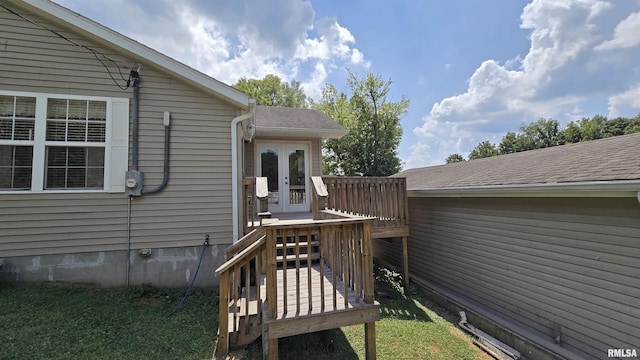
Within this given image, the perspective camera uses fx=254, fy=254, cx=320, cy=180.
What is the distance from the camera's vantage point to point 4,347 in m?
2.77

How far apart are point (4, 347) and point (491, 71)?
20.9 m

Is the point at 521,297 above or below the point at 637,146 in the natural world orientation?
below

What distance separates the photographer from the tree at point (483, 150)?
1619 inches

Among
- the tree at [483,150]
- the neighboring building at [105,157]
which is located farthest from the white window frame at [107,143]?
the tree at [483,150]

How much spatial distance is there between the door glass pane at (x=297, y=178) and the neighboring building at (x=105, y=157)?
2.84 meters

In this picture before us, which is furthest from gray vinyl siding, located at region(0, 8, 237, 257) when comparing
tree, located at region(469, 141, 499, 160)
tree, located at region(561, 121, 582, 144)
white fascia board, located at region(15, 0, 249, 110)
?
tree, located at region(469, 141, 499, 160)

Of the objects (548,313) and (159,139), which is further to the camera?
(159,139)

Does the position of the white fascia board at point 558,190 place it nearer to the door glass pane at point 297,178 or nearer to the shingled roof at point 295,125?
the shingled roof at point 295,125

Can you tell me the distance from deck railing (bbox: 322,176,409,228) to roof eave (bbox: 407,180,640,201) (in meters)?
1.13

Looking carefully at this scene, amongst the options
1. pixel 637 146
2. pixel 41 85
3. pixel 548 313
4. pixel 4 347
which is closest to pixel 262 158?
pixel 41 85

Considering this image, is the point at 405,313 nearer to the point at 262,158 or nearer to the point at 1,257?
the point at 262,158

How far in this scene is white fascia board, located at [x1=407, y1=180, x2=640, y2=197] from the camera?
9.67 feet

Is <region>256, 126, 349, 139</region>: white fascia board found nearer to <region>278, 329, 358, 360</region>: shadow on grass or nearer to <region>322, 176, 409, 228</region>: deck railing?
<region>322, 176, 409, 228</region>: deck railing

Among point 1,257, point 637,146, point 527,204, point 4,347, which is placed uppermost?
point 637,146
